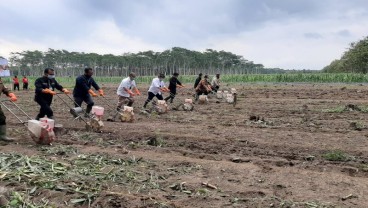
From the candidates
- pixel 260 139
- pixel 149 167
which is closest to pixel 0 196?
pixel 149 167

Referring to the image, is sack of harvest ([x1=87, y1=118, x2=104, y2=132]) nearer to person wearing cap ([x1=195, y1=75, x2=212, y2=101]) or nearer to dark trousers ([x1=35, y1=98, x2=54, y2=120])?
dark trousers ([x1=35, y1=98, x2=54, y2=120])

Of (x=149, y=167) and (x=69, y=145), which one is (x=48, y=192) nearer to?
(x=149, y=167)

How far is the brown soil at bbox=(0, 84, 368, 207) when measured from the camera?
16.7ft

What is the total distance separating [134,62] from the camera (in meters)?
101

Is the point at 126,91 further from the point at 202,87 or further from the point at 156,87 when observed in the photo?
the point at 202,87

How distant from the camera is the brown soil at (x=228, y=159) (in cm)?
510

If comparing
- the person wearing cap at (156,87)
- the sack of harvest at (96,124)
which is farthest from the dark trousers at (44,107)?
the person wearing cap at (156,87)

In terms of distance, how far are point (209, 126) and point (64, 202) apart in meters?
6.92

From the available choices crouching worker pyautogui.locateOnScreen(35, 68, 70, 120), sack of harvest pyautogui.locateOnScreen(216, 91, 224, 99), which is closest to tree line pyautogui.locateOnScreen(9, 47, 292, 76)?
sack of harvest pyautogui.locateOnScreen(216, 91, 224, 99)

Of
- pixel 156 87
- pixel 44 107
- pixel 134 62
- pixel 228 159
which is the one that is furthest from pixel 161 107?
pixel 134 62

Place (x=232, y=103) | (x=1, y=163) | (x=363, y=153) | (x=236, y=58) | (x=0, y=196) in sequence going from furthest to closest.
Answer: (x=236, y=58), (x=232, y=103), (x=363, y=153), (x=1, y=163), (x=0, y=196)

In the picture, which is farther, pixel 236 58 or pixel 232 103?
pixel 236 58

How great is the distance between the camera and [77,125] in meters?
11.0

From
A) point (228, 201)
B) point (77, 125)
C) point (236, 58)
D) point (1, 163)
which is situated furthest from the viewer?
point (236, 58)
